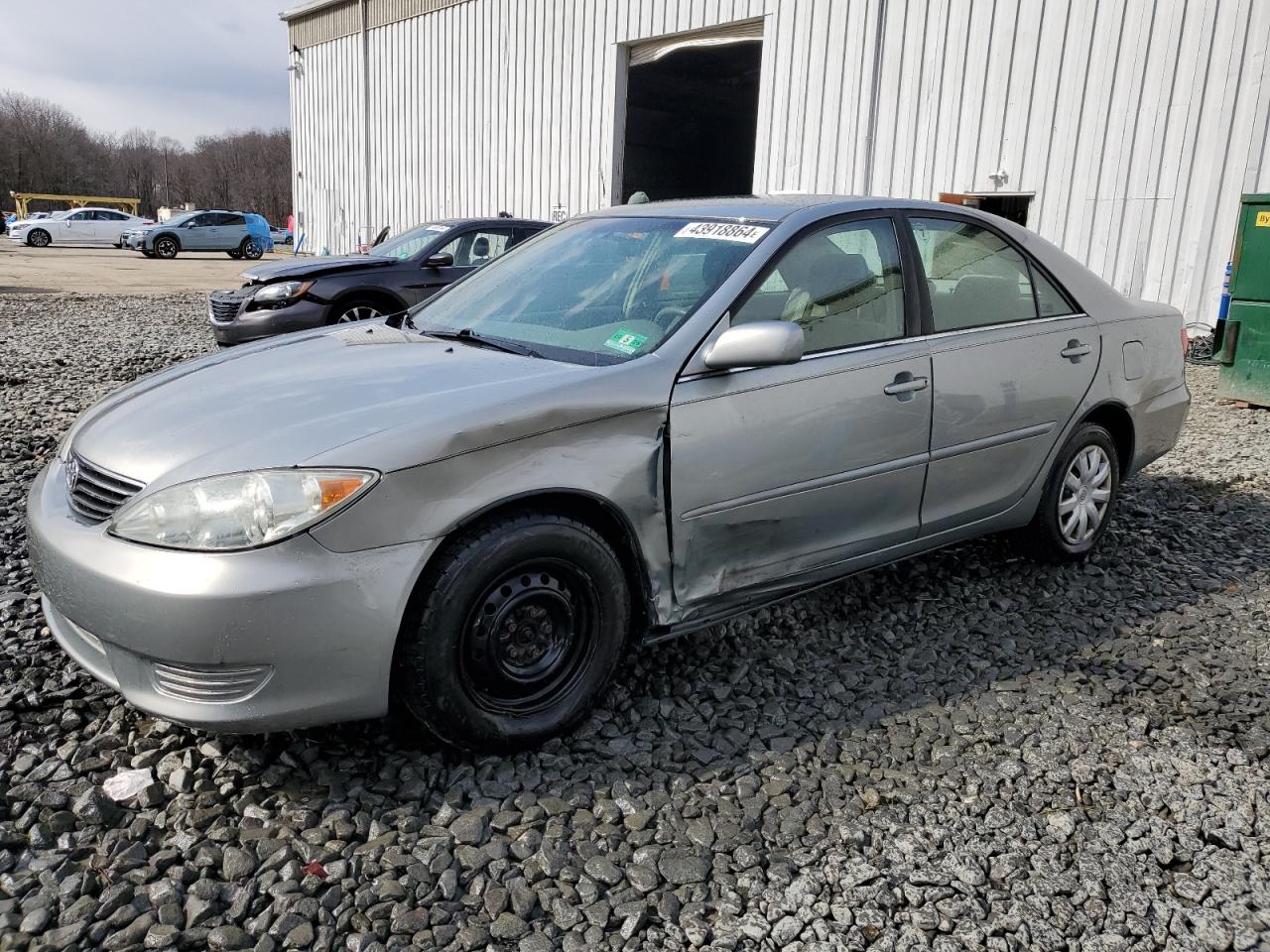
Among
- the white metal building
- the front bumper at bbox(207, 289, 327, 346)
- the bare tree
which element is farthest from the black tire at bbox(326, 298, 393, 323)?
the bare tree

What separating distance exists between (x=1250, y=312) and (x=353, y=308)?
7903 mm

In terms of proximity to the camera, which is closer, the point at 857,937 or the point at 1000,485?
the point at 857,937

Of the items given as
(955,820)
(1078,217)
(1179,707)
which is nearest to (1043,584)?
(1179,707)

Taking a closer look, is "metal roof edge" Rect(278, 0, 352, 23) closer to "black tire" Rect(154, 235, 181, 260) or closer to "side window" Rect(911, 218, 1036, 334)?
"black tire" Rect(154, 235, 181, 260)

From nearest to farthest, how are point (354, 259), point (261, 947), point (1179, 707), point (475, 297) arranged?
point (261, 947) → point (1179, 707) → point (475, 297) → point (354, 259)

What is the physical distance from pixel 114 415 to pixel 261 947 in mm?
1687

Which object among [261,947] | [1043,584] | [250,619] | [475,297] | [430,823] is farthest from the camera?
[1043,584]

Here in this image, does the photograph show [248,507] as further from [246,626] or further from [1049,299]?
[1049,299]

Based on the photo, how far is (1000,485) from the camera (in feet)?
12.4

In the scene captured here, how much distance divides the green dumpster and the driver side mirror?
282 inches

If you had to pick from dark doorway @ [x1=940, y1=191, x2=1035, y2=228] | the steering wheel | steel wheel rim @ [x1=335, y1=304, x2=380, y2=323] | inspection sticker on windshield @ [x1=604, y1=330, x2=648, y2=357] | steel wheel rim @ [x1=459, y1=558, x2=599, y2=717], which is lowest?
steel wheel rim @ [x1=459, y1=558, x2=599, y2=717]

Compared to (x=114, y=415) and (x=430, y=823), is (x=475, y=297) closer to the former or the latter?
(x=114, y=415)

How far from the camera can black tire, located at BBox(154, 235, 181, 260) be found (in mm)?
34000

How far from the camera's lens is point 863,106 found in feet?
43.5
